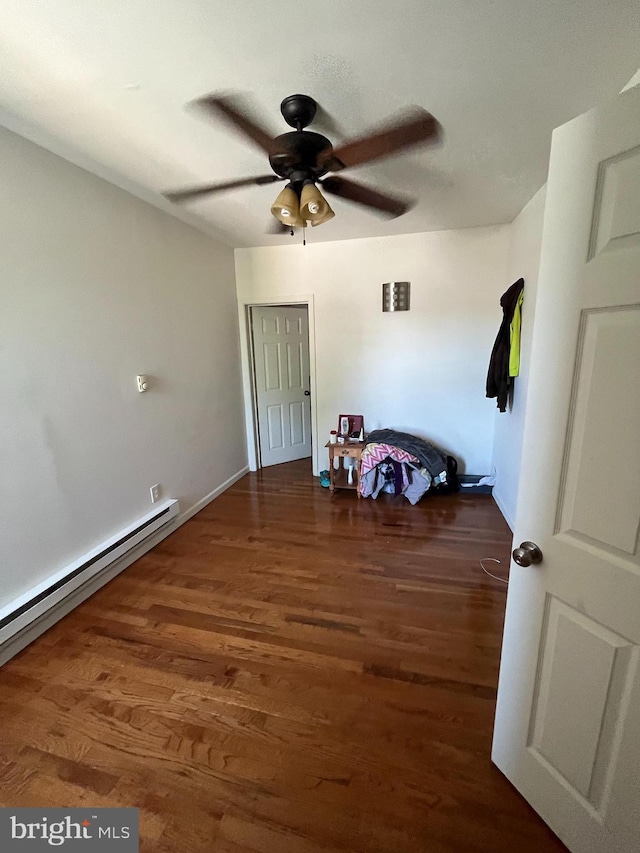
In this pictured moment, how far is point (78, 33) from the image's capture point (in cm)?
125

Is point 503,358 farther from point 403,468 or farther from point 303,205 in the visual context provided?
point 303,205

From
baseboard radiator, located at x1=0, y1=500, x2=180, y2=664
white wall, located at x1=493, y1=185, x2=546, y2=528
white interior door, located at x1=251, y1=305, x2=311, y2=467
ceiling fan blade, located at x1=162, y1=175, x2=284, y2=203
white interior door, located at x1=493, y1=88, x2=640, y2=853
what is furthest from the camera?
white interior door, located at x1=251, y1=305, x2=311, y2=467

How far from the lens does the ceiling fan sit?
4.52ft

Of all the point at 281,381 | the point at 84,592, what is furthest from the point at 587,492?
the point at 281,381

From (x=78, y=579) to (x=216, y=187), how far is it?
2.29 metres

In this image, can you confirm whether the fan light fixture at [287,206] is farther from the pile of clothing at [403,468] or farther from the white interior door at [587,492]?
the pile of clothing at [403,468]

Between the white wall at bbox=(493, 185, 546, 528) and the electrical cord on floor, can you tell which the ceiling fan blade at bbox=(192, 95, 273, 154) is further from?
the electrical cord on floor

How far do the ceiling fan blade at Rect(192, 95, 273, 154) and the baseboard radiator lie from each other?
236 centimetres

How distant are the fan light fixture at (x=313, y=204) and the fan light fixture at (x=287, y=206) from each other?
3 centimetres

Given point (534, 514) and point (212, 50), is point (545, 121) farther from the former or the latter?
point (534, 514)

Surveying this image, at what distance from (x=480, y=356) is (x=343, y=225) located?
5.95 feet

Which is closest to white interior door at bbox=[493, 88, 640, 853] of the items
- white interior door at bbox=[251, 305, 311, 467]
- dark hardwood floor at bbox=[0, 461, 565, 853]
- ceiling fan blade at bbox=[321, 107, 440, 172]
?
dark hardwood floor at bbox=[0, 461, 565, 853]

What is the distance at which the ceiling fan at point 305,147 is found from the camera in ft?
4.52

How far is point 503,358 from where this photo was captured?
3.16 metres
